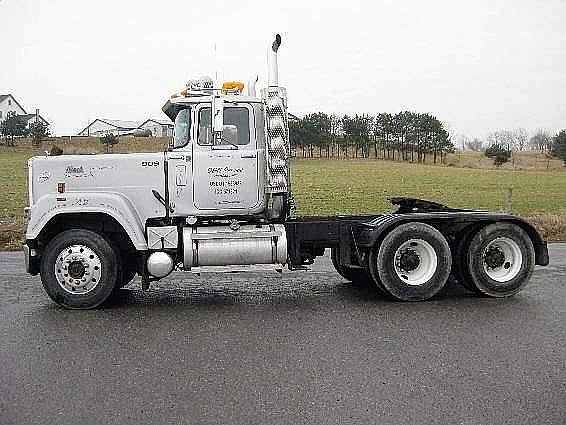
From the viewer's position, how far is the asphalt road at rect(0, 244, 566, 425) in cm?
488

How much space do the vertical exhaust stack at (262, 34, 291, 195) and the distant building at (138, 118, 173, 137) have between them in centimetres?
143

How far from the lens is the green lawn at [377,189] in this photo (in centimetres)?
3037

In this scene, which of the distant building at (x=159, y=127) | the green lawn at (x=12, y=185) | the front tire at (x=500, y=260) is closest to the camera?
the front tire at (x=500, y=260)

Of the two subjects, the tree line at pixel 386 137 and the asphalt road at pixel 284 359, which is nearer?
the asphalt road at pixel 284 359

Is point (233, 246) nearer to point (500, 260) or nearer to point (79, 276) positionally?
point (79, 276)

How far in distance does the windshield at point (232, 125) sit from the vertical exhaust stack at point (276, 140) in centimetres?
29

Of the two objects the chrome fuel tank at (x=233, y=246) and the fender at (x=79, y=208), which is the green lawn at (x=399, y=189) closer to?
the chrome fuel tank at (x=233, y=246)

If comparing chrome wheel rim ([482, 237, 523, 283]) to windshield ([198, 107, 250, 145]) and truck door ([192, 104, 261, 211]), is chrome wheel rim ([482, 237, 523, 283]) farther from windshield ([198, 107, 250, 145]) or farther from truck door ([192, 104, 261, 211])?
windshield ([198, 107, 250, 145])

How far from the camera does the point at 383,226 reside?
8820 mm

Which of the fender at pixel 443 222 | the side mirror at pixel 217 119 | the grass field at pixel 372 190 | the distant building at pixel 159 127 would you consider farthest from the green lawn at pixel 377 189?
the side mirror at pixel 217 119

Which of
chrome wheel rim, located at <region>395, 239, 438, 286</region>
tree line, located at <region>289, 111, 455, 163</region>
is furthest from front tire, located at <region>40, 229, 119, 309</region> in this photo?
tree line, located at <region>289, 111, 455, 163</region>

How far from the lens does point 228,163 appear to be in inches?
349

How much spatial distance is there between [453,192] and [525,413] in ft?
129

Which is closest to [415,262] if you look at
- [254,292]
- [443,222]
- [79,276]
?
[443,222]
